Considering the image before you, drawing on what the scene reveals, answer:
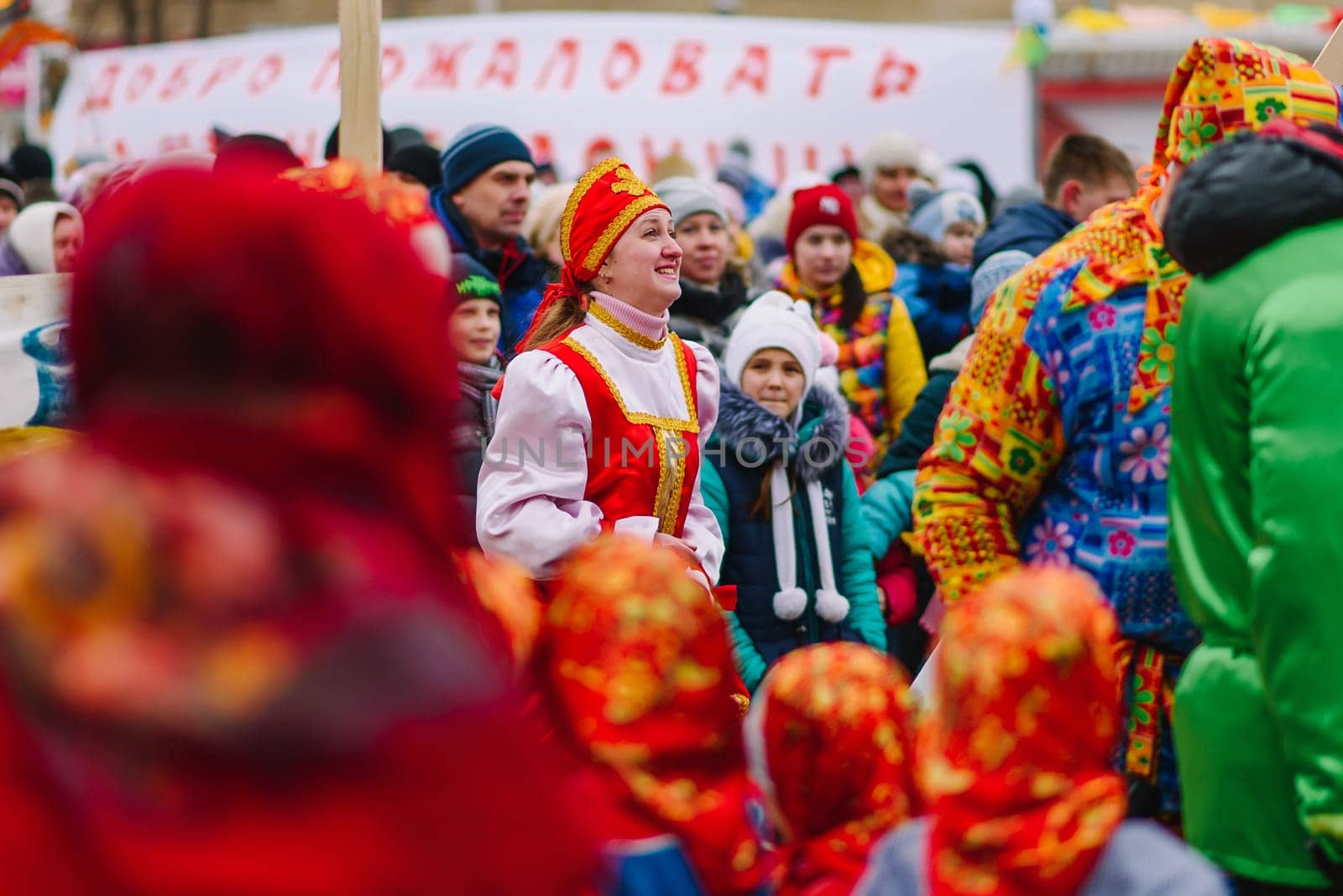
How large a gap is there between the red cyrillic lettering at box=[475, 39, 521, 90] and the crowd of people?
378 inches

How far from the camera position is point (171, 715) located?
1.41 metres

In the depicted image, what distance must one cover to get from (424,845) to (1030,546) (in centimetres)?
215

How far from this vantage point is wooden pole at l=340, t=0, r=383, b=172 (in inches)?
168

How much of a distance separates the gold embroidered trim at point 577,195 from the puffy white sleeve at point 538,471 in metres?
0.45

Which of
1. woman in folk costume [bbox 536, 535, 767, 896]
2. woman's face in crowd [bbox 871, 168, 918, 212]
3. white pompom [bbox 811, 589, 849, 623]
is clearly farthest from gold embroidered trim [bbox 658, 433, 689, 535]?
woman's face in crowd [bbox 871, 168, 918, 212]

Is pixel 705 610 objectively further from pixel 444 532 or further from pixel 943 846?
pixel 444 532

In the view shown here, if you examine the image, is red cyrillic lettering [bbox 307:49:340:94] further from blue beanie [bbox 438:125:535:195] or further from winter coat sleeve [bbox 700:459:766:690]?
winter coat sleeve [bbox 700:459:766:690]

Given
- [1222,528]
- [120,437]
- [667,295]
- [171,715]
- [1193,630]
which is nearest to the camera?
[171,715]

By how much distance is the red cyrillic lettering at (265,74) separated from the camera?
50.0 feet

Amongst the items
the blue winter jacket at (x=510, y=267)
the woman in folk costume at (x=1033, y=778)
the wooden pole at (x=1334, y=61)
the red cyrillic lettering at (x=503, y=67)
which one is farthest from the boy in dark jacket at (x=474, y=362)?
the red cyrillic lettering at (x=503, y=67)

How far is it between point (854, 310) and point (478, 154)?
177 centimetres

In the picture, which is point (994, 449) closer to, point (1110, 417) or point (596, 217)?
point (1110, 417)

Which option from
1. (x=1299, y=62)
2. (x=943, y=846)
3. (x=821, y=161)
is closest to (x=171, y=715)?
(x=943, y=846)

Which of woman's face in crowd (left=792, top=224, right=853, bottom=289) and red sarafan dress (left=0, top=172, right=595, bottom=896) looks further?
woman's face in crowd (left=792, top=224, right=853, bottom=289)
